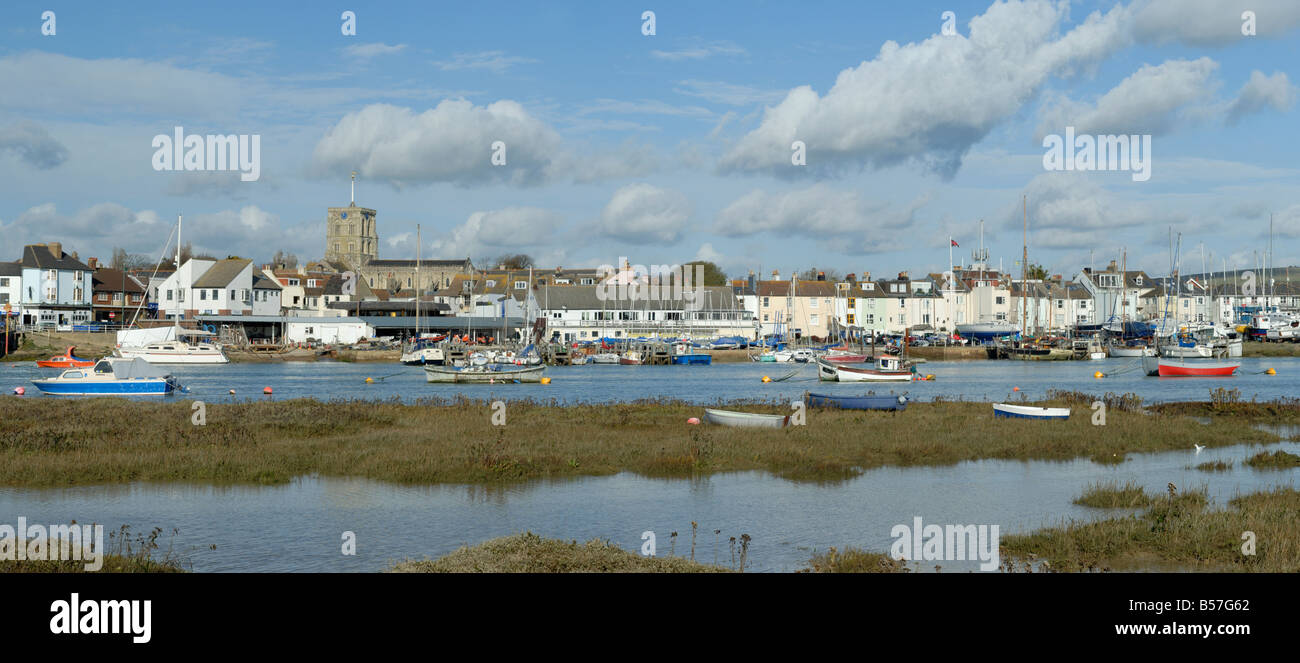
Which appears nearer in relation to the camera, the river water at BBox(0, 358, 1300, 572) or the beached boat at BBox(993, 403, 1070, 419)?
the river water at BBox(0, 358, 1300, 572)

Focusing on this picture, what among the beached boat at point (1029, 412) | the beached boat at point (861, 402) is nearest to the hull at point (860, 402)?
the beached boat at point (861, 402)

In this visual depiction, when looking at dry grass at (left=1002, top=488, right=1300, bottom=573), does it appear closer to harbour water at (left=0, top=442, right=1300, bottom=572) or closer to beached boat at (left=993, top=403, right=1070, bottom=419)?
harbour water at (left=0, top=442, right=1300, bottom=572)

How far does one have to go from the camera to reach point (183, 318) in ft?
452

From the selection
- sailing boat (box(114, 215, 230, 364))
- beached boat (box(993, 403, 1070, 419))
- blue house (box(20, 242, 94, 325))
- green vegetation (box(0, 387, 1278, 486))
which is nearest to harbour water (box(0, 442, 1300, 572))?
green vegetation (box(0, 387, 1278, 486))

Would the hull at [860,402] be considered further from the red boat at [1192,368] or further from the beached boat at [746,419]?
the red boat at [1192,368]

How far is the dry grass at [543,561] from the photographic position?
16.4m

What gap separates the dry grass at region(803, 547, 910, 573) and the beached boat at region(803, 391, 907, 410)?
26662mm

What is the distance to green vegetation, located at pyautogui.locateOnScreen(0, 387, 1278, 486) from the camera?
3105 centimetres

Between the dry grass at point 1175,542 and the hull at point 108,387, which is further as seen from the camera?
the hull at point 108,387

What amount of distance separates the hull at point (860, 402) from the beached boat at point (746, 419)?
19.6 feet

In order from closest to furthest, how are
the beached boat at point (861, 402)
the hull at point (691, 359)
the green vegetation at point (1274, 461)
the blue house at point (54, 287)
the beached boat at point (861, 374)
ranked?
the green vegetation at point (1274, 461)
the beached boat at point (861, 402)
the beached boat at point (861, 374)
the hull at point (691, 359)
the blue house at point (54, 287)

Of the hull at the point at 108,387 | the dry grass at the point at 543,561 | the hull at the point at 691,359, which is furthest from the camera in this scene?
the hull at the point at 691,359
